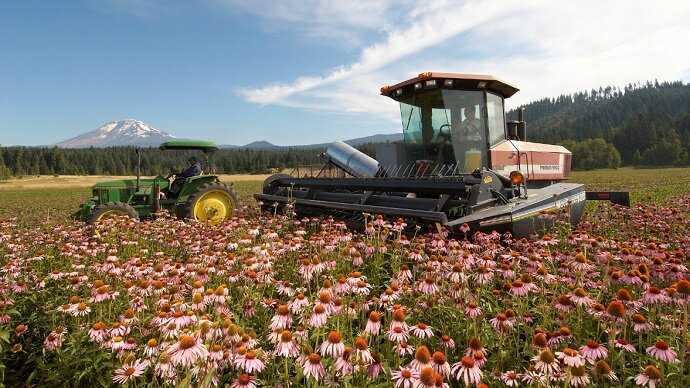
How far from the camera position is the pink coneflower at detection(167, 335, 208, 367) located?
224 centimetres

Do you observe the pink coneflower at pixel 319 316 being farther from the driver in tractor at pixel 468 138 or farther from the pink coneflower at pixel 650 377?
the driver in tractor at pixel 468 138

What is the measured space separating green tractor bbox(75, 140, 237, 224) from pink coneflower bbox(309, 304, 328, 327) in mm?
8455

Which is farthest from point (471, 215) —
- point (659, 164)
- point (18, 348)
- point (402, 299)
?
point (659, 164)

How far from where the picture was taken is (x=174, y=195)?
12055 mm

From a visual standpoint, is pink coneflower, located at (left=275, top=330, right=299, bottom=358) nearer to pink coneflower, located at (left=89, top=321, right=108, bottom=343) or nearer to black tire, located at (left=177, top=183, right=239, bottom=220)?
pink coneflower, located at (left=89, top=321, right=108, bottom=343)

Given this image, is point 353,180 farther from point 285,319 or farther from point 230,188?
point 285,319

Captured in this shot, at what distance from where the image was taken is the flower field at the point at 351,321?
251cm

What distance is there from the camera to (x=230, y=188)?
11883 millimetres

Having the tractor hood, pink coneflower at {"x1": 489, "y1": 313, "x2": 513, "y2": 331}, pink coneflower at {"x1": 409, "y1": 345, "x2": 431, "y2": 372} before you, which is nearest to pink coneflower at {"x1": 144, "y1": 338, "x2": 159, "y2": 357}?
pink coneflower at {"x1": 409, "y1": 345, "x2": 431, "y2": 372}

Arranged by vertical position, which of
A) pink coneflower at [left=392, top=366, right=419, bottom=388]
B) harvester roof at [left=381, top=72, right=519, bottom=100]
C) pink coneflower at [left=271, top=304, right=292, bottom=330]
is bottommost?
pink coneflower at [left=392, top=366, right=419, bottom=388]

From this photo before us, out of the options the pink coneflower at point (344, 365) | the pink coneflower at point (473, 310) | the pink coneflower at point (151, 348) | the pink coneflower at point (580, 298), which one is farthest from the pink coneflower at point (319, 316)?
the pink coneflower at point (580, 298)

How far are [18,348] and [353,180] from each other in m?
6.56

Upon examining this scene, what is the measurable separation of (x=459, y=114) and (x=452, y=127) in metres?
0.32

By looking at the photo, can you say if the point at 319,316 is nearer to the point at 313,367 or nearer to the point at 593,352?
the point at 313,367
